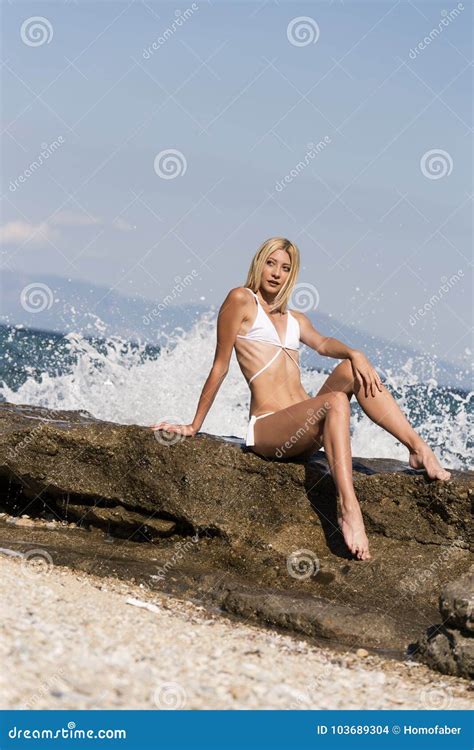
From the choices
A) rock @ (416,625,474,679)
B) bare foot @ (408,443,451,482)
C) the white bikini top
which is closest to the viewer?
rock @ (416,625,474,679)

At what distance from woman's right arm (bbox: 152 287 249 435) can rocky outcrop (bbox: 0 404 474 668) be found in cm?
10

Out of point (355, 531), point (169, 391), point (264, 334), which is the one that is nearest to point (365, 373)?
point (264, 334)

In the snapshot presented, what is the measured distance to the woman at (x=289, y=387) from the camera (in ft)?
17.1

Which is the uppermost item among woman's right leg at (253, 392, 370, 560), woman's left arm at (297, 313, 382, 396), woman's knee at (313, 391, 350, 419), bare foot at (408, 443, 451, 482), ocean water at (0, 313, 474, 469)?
woman's left arm at (297, 313, 382, 396)

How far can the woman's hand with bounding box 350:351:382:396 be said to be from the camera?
535cm

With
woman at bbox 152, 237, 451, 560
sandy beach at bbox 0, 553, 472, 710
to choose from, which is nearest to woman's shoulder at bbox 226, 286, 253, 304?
woman at bbox 152, 237, 451, 560

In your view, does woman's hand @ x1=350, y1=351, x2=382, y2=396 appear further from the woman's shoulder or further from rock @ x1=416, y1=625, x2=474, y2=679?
rock @ x1=416, y1=625, x2=474, y2=679

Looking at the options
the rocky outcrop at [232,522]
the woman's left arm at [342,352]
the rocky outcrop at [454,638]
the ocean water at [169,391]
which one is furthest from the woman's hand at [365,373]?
the ocean water at [169,391]

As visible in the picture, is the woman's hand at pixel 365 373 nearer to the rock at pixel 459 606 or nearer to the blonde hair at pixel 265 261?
the blonde hair at pixel 265 261

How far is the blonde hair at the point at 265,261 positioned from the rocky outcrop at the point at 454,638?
2.29 metres

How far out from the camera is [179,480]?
5.67 meters

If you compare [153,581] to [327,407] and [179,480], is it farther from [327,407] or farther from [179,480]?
[327,407]

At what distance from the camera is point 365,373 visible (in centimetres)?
537
